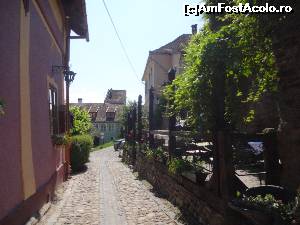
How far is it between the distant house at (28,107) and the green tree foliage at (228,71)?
8.37 feet

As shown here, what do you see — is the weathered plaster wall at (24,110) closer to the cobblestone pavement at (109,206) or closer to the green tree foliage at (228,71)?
the cobblestone pavement at (109,206)

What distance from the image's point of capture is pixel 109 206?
29.1ft

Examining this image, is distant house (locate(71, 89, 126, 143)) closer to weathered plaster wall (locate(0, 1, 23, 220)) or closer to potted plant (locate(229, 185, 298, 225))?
weathered plaster wall (locate(0, 1, 23, 220))

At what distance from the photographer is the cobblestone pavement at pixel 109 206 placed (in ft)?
24.5

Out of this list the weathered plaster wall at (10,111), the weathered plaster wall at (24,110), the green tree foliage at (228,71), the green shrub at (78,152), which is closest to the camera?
the weathered plaster wall at (10,111)

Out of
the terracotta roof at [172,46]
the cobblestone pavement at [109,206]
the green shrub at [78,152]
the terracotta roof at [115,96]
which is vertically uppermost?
the terracotta roof at [172,46]

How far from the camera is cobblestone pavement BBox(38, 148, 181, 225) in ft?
24.5

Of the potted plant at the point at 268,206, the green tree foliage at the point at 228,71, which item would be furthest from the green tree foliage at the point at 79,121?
the potted plant at the point at 268,206

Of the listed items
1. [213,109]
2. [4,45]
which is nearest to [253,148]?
[213,109]

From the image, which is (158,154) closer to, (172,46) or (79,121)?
(79,121)

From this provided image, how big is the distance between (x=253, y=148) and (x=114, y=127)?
62.0 meters

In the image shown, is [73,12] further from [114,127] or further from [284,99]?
[114,127]

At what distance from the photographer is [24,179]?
22.1ft

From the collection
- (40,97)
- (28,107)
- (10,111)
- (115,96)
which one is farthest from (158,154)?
(115,96)
